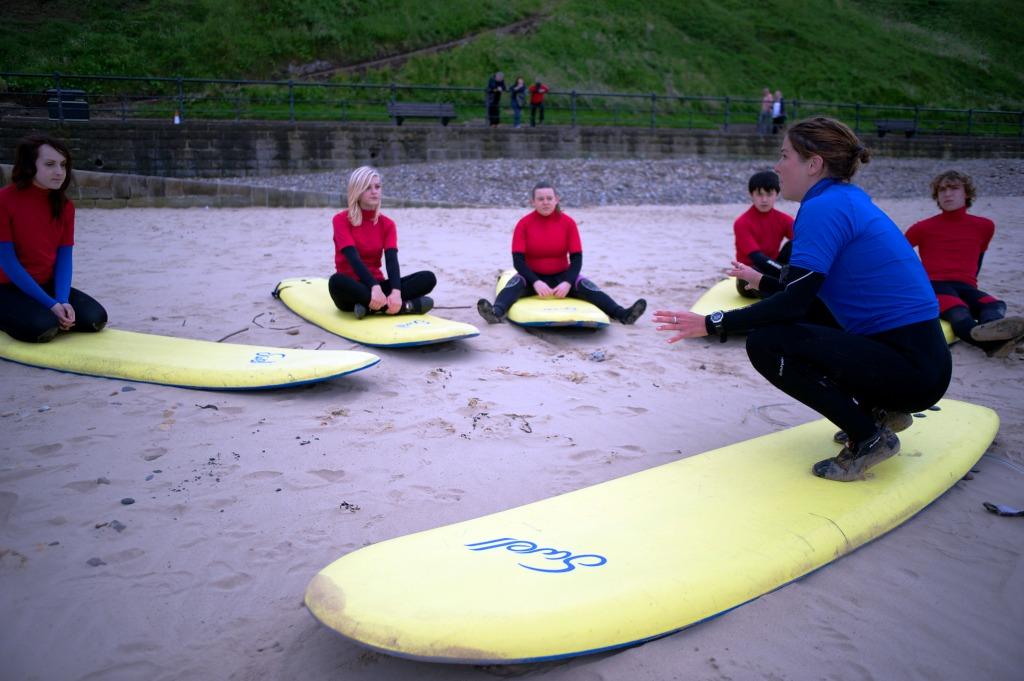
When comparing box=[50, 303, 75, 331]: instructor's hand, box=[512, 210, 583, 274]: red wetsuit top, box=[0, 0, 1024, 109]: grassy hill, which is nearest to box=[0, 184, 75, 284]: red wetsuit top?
box=[50, 303, 75, 331]: instructor's hand

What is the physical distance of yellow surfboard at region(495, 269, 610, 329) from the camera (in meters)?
5.40

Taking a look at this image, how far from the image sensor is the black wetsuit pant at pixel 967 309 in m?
5.07

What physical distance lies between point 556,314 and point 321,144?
12.4 meters

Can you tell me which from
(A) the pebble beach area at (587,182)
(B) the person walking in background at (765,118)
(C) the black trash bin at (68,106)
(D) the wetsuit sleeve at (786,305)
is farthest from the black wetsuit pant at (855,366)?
(B) the person walking in background at (765,118)

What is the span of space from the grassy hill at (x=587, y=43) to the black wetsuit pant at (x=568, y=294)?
759 inches

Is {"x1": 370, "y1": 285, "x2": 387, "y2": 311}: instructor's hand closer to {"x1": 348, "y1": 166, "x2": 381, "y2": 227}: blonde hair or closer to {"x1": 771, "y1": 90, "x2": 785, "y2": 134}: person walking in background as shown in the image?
{"x1": 348, "y1": 166, "x2": 381, "y2": 227}: blonde hair

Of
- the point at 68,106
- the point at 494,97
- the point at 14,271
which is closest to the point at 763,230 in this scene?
the point at 14,271

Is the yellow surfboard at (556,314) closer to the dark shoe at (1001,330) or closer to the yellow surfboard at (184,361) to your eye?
the yellow surfboard at (184,361)

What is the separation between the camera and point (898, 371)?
2766 millimetres

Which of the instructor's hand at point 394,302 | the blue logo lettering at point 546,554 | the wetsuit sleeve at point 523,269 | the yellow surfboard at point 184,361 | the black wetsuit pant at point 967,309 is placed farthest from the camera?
the wetsuit sleeve at point 523,269

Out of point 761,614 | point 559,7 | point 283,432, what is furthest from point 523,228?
point 559,7

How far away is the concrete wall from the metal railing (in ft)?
1.88

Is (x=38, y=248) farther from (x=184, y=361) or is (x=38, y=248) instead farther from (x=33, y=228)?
(x=184, y=361)

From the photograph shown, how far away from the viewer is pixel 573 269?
6.02 m
